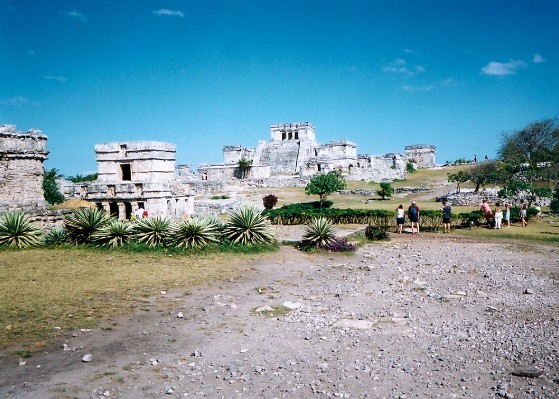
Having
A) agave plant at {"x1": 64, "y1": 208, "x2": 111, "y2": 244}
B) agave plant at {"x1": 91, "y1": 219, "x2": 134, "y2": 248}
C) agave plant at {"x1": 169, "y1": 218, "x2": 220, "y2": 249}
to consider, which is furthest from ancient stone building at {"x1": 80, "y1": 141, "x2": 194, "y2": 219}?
agave plant at {"x1": 169, "y1": 218, "x2": 220, "y2": 249}

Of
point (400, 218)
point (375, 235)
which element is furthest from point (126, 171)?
point (400, 218)

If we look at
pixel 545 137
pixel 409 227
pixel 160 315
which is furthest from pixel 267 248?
pixel 545 137

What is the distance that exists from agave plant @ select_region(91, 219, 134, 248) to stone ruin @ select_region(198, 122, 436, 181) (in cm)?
3919

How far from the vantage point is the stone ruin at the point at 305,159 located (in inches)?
2197

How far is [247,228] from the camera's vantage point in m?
14.3

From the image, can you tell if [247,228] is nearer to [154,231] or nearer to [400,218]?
[154,231]

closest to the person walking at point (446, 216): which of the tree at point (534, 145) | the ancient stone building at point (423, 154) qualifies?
the tree at point (534, 145)

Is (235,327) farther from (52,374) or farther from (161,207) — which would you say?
(161,207)

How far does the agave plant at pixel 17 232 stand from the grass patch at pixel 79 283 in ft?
1.81

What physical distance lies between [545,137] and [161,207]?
132 feet

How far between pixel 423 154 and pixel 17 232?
7135cm

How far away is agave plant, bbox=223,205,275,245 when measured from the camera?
14.2m

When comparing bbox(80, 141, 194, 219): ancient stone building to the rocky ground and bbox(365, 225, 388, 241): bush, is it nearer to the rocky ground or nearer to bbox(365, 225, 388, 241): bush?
bbox(365, 225, 388, 241): bush

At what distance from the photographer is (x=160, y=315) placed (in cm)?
759
